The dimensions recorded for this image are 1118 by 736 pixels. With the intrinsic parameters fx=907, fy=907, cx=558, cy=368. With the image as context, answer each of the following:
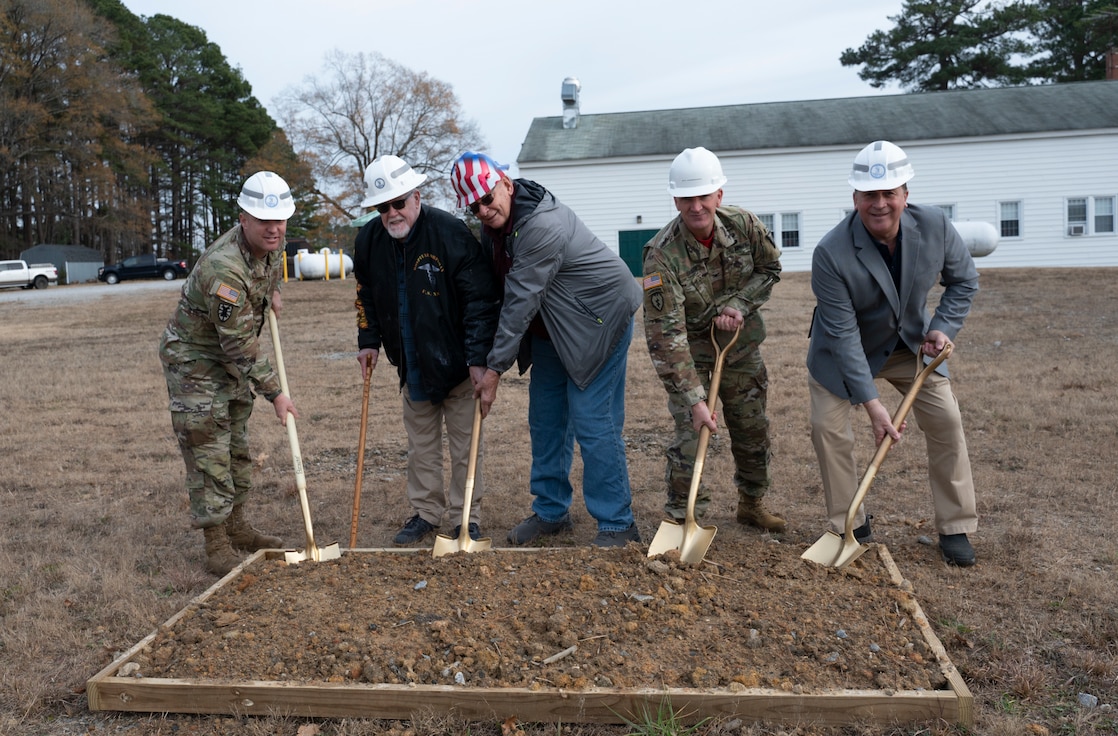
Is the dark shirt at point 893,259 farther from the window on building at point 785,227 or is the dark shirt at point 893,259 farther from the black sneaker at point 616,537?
the window on building at point 785,227

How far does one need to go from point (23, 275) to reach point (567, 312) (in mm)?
37243

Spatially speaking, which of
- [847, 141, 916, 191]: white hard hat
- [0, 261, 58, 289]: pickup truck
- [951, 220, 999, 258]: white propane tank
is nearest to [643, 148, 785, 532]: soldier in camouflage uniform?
[847, 141, 916, 191]: white hard hat

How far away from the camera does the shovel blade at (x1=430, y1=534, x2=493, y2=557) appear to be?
14.1 ft

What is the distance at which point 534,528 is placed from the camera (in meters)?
5.01

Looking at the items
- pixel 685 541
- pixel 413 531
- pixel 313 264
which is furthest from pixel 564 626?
pixel 313 264

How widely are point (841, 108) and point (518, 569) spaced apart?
2617cm

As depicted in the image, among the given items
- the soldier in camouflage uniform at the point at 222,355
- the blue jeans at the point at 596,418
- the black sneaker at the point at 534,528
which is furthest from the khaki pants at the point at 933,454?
the soldier in camouflage uniform at the point at 222,355

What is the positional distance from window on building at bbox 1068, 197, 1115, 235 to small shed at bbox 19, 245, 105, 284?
132 feet

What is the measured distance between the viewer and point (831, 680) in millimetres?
3045

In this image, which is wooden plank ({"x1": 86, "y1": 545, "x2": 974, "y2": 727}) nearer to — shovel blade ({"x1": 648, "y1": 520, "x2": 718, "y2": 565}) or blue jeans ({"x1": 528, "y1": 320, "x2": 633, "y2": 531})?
shovel blade ({"x1": 648, "y1": 520, "x2": 718, "y2": 565})

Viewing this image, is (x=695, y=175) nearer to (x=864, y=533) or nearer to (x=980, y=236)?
(x=864, y=533)

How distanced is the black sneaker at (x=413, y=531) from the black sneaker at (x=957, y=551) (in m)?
2.69

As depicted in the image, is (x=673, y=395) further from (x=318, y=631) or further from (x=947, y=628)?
(x=318, y=631)

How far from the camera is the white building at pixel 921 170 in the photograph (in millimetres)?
24875
